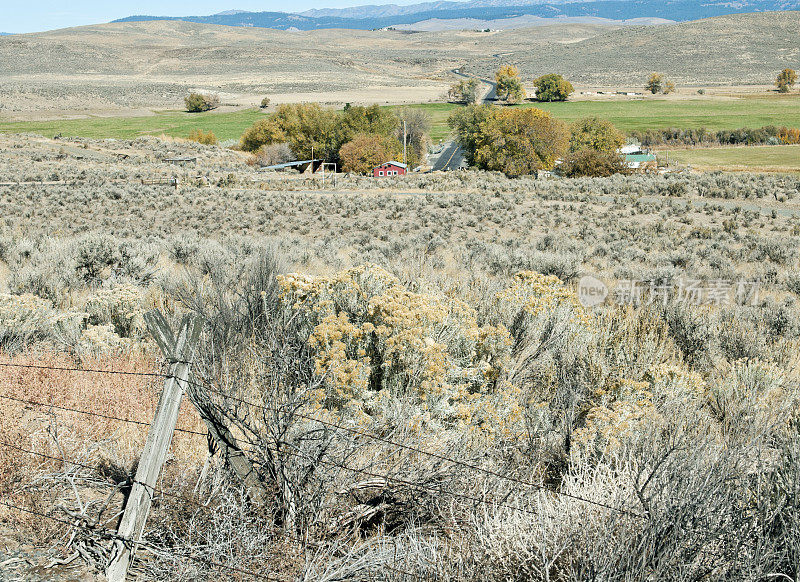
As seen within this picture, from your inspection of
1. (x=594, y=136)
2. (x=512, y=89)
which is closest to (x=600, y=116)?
(x=512, y=89)

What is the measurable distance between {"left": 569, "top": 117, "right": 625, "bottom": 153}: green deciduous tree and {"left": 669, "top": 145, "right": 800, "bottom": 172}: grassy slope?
19.4 ft

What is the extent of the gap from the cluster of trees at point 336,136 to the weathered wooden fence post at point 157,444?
5037 cm

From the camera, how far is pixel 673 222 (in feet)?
A: 74.1

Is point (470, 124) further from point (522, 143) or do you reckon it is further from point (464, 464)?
point (464, 464)

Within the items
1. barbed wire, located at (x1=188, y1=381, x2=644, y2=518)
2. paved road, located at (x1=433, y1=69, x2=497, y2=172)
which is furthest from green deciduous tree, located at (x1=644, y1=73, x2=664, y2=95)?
barbed wire, located at (x1=188, y1=381, x2=644, y2=518)

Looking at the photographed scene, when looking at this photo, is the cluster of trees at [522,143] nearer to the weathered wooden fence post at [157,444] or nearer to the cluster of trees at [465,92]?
the weathered wooden fence post at [157,444]

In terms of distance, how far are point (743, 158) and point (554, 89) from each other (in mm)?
73489

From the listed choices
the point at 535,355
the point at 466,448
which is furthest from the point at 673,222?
the point at 466,448

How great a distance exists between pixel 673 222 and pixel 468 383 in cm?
1948

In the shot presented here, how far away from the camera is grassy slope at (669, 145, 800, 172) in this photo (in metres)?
49.0

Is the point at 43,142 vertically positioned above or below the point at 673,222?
above

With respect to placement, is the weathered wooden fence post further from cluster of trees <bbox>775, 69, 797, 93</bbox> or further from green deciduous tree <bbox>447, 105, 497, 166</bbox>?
cluster of trees <bbox>775, 69, 797, 93</bbox>

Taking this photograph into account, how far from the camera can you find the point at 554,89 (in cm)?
12400

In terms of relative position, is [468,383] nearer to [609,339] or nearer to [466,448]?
[466,448]
